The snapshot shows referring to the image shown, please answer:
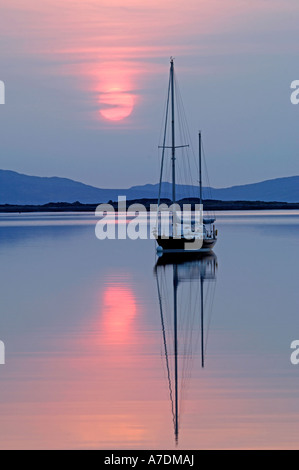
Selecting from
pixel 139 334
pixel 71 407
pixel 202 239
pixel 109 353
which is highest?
pixel 202 239

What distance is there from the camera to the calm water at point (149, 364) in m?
9.07

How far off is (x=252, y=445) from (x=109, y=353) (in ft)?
17.1

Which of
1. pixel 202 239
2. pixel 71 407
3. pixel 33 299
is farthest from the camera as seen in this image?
pixel 202 239

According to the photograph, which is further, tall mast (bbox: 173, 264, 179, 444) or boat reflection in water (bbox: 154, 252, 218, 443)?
boat reflection in water (bbox: 154, 252, 218, 443)

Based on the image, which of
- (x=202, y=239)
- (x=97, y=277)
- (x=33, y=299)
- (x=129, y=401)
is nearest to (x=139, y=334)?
(x=129, y=401)

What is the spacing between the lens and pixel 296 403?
10.1 metres

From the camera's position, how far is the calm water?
9.07m

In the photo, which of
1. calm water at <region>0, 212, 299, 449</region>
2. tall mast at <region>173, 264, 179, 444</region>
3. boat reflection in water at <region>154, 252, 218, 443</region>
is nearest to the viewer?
calm water at <region>0, 212, 299, 449</region>

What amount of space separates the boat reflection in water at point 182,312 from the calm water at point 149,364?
4 cm

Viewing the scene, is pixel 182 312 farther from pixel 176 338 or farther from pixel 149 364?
pixel 149 364

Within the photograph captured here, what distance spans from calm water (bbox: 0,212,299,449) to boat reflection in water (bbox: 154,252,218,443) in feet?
0.13

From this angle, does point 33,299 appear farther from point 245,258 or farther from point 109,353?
point 245,258

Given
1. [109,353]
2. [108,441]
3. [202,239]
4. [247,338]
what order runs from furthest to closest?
[202,239] → [247,338] → [109,353] → [108,441]
